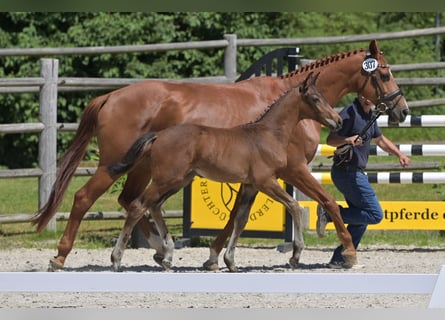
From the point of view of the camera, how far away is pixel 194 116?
8.42 m

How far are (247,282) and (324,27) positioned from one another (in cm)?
1737

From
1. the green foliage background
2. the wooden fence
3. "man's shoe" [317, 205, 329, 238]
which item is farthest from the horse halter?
the green foliage background

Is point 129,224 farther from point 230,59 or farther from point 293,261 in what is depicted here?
point 230,59

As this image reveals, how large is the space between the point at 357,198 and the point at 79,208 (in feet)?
6.90

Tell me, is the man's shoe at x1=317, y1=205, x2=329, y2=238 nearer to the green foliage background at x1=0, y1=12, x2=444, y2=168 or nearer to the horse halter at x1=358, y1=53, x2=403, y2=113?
the horse halter at x1=358, y1=53, x2=403, y2=113

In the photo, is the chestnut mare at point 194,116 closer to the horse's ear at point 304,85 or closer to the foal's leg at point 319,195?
the foal's leg at point 319,195

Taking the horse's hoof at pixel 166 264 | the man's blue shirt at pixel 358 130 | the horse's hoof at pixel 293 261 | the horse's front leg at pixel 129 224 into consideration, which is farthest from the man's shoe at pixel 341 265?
the horse's front leg at pixel 129 224

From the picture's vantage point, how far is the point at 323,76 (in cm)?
860

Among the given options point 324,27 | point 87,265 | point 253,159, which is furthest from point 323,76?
point 324,27

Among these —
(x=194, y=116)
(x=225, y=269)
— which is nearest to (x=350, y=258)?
(x=225, y=269)

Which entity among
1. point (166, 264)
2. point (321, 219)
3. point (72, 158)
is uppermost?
point (72, 158)

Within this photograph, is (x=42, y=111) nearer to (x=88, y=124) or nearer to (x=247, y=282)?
(x=88, y=124)

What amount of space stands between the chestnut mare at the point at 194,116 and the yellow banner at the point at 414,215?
1.78 meters

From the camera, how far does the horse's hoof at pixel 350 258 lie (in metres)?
8.40
